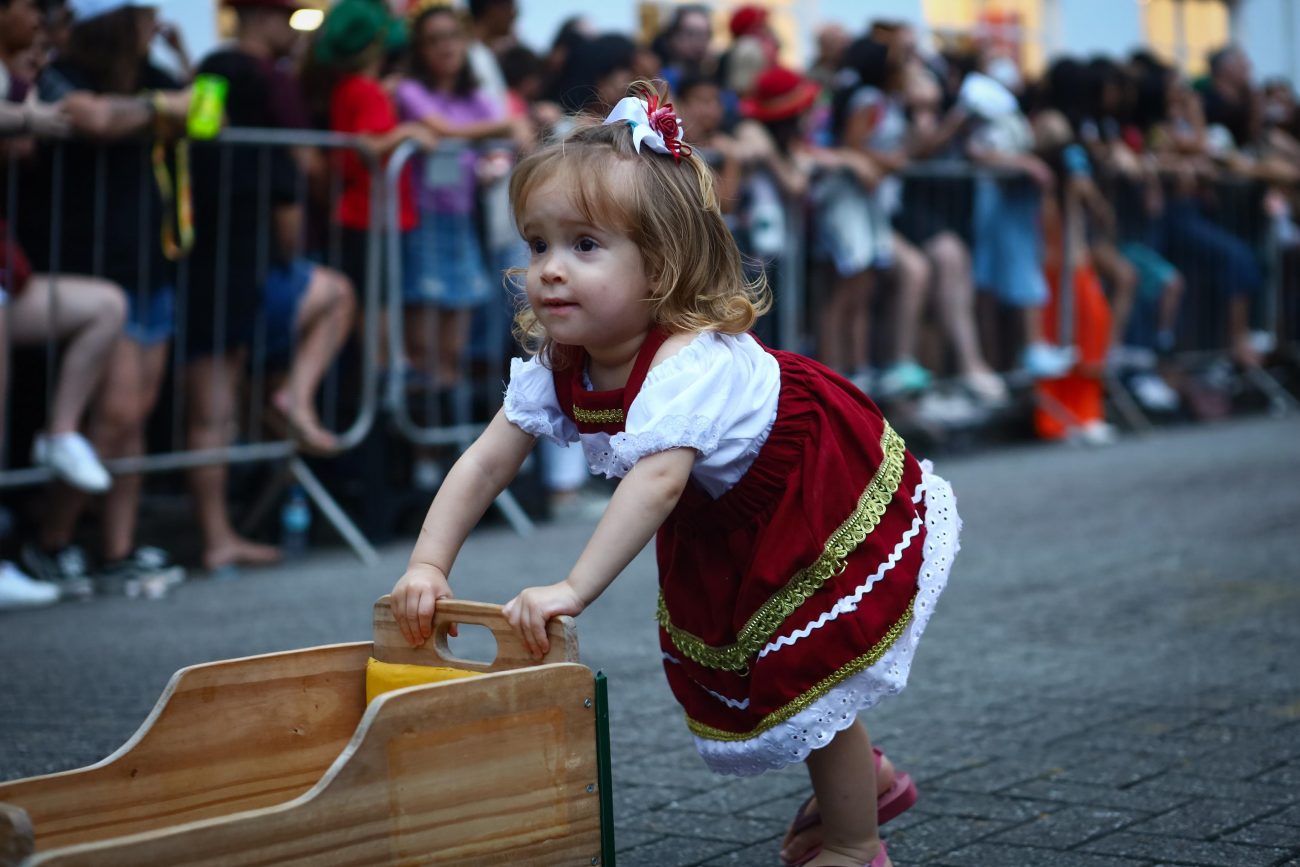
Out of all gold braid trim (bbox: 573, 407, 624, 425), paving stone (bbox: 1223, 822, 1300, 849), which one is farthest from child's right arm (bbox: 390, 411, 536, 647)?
paving stone (bbox: 1223, 822, 1300, 849)

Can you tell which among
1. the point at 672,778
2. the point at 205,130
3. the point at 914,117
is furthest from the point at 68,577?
the point at 914,117

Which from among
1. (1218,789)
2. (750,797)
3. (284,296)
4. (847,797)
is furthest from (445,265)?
(847,797)

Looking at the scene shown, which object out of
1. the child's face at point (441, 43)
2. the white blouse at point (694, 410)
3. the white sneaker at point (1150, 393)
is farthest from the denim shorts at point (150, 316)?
the white sneaker at point (1150, 393)

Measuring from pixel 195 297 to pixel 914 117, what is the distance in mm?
4717

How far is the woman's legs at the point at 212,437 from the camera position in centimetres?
683

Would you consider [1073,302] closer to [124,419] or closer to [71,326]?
[124,419]

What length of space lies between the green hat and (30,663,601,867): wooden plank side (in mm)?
5145

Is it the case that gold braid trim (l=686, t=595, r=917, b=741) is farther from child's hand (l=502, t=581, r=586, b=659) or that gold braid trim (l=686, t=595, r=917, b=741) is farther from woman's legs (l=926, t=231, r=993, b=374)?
woman's legs (l=926, t=231, r=993, b=374)

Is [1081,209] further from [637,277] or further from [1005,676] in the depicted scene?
[637,277]

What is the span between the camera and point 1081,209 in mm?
10867

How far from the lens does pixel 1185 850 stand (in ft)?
10.5

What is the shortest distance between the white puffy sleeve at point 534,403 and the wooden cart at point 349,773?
0.36 meters

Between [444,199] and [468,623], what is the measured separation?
16.3 feet

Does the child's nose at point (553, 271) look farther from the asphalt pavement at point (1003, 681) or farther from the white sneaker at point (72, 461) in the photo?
the white sneaker at point (72, 461)
